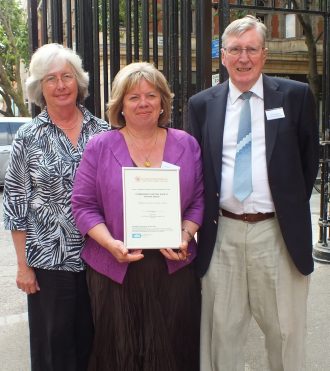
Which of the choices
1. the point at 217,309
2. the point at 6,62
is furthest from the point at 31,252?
the point at 6,62

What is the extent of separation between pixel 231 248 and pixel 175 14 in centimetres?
198

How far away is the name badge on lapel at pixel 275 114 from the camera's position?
2.54 m

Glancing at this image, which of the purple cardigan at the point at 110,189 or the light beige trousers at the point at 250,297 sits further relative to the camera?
the light beige trousers at the point at 250,297

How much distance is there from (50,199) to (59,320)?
0.67 meters

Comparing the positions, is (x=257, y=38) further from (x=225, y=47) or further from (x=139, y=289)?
(x=139, y=289)

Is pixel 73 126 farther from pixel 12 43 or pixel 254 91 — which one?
pixel 12 43

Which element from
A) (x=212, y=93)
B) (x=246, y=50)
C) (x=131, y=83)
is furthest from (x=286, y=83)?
(x=131, y=83)

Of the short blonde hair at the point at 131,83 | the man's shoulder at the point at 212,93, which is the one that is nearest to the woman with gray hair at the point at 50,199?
the short blonde hair at the point at 131,83

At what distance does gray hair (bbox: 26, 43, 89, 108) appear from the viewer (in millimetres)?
2627

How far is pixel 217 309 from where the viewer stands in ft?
9.03

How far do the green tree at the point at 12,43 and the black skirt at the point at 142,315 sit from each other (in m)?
20.8

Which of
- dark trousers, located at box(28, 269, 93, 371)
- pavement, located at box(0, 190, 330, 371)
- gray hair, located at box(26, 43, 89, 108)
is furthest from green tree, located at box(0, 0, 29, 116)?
dark trousers, located at box(28, 269, 93, 371)

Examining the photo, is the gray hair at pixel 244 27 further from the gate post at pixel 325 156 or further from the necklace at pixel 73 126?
the gate post at pixel 325 156

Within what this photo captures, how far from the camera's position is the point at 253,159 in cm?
255
